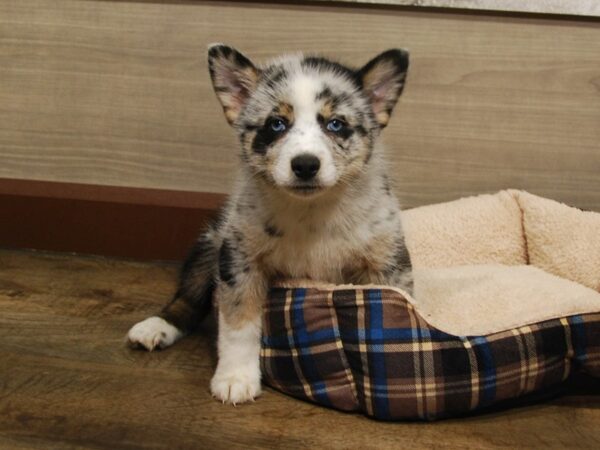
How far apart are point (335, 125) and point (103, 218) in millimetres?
1587

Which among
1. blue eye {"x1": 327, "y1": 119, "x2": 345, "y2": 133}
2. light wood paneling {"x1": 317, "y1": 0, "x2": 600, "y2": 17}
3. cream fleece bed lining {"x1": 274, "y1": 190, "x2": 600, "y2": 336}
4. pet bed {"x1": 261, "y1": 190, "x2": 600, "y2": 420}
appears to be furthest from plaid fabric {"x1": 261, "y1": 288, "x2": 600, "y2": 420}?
light wood paneling {"x1": 317, "y1": 0, "x2": 600, "y2": 17}

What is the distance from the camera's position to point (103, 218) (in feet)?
10.0

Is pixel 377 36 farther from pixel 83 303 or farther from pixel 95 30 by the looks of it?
pixel 83 303

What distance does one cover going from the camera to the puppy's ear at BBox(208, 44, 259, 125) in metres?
1.90

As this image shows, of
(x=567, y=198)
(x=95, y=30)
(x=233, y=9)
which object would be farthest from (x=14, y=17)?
(x=567, y=198)

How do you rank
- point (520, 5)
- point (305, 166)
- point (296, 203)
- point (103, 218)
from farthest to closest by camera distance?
point (103, 218)
point (520, 5)
point (296, 203)
point (305, 166)

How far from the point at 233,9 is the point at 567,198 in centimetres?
164

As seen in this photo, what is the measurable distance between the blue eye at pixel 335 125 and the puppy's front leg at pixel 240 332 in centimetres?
47

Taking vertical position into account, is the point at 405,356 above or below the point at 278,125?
below

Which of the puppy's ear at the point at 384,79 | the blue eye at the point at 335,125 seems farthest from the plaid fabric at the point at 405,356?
the puppy's ear at the point at 384,79

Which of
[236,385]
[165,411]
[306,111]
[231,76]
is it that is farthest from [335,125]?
[165,411]

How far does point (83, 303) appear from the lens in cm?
258

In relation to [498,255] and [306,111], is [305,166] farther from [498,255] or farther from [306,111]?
[498,255]

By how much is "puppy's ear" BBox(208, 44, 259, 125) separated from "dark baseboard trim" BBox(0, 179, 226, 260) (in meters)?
1.02
